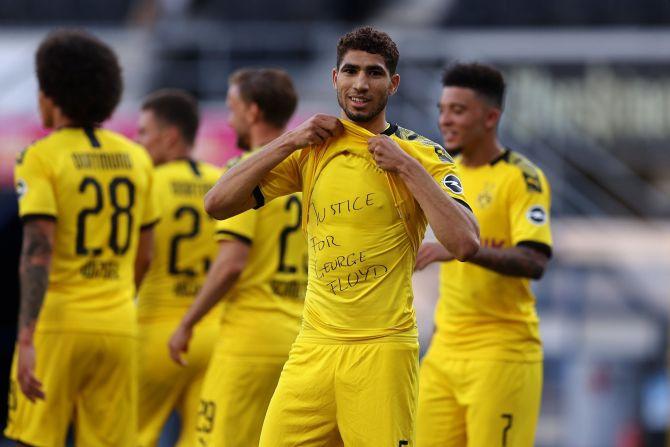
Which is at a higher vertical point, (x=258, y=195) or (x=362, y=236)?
(x=258, y=195)

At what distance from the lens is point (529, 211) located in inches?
288

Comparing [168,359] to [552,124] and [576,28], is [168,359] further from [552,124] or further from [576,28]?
[576,28]

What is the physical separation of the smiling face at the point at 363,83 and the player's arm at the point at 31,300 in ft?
6.48

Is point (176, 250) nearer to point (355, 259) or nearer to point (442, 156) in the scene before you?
point (355, 259)

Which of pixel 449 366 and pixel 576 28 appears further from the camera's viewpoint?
pixel 576 28

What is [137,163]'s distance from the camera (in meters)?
7.37

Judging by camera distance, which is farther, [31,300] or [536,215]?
[536,215]

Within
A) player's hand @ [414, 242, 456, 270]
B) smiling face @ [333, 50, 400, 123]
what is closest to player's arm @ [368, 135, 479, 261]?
smiling face @ [333, 50, 400, 123]

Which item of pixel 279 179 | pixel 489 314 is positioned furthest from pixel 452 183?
pixel 489 314

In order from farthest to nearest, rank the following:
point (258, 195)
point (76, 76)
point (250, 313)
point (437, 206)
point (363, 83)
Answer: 1. point (250, 313)
2. point (76, 76)
3. point (258, 195)
4. point (363, 83)
5. point (437, 206)

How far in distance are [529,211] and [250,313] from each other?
5.48ft

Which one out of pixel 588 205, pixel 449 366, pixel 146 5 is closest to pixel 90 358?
pixel 449 366

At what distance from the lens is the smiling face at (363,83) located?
18.4 feet

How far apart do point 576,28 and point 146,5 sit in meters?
7.55
